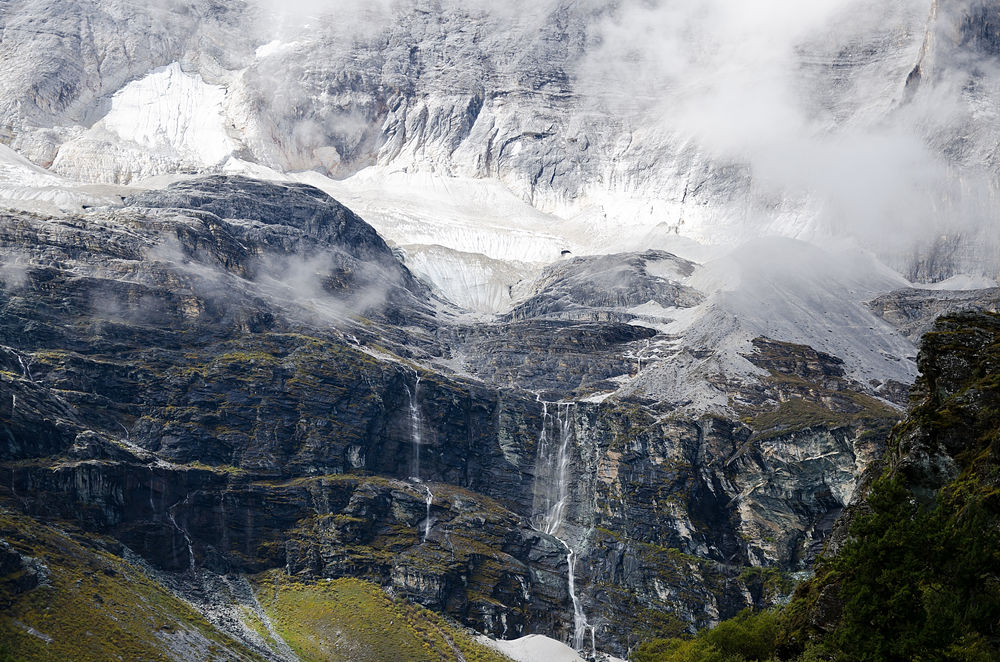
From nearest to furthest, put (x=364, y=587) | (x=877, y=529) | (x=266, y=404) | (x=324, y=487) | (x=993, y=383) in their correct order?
(x=877, y=529), (x=993, y=383), (x=364, y=587), (x=324, y=487), (x=266, y=404)

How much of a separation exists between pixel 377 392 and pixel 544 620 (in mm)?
57645

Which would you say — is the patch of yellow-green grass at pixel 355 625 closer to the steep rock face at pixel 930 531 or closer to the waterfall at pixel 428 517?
the waterfall at pixel 428 517

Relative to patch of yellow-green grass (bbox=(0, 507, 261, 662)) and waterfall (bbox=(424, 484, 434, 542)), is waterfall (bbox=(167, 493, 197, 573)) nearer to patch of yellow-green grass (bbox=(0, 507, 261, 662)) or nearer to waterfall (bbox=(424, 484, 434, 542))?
patch of yellow-green grass (bbox=(0, 507, 261, 662))

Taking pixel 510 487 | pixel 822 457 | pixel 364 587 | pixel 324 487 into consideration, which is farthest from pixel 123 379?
pixel 822 457

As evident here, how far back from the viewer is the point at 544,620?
16188 centimetres

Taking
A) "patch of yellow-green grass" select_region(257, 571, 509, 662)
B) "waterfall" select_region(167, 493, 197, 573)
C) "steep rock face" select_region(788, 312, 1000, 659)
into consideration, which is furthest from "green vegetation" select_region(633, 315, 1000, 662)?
"waterfall" select_region(167, 493, 197, 573)

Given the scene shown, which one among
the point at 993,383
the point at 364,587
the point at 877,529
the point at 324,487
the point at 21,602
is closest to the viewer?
the point at 877,529

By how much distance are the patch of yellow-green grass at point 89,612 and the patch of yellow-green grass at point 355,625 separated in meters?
11.2

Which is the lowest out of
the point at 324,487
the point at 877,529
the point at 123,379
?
the point at 324,487

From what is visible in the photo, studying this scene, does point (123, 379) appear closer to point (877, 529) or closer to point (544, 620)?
point (544, 620)

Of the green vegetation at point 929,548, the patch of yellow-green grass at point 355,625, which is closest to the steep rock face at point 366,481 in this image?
the patch of yellow-green grass at point 355,625

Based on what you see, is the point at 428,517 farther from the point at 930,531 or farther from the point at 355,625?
the point at 930,531

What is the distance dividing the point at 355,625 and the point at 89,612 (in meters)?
36.8

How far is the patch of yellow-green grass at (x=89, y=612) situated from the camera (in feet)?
384
